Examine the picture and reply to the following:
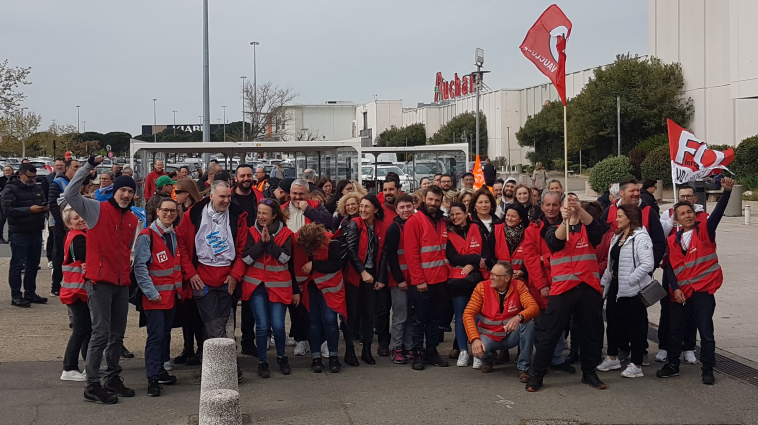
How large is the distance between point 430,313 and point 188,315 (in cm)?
242

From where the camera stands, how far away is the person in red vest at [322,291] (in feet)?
25.9

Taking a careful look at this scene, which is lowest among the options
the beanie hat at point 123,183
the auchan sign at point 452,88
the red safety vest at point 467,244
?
the red safety vest at point 467,244

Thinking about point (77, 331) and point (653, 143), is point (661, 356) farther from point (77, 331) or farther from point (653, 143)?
point (653, 143)

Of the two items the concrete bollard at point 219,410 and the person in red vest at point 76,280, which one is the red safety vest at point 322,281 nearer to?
the person in red vest at point 76,280

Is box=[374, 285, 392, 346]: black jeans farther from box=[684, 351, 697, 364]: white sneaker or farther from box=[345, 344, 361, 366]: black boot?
box=[684, 351, 697, 364]: white sneaker

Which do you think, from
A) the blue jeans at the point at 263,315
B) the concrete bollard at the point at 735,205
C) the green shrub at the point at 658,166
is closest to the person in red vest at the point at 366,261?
the blue jeans at the point at 263,315

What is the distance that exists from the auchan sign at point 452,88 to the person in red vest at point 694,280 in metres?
78.9

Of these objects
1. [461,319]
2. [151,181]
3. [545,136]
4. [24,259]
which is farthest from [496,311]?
[545,136]

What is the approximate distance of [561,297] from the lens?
731 centimetres

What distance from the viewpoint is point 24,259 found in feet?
35.7

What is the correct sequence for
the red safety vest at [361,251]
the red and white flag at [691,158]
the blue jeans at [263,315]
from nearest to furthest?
1. the blue jeans at [263,315]
2. the red safety vest at [361,251]
3. the red and white flag at [691,158]

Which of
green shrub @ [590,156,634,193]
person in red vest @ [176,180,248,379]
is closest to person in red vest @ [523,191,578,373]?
person in red vest @ [176,180,248,379]

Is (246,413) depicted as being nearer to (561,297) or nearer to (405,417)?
(405,417)

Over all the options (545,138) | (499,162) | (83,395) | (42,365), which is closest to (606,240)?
(83,395)
